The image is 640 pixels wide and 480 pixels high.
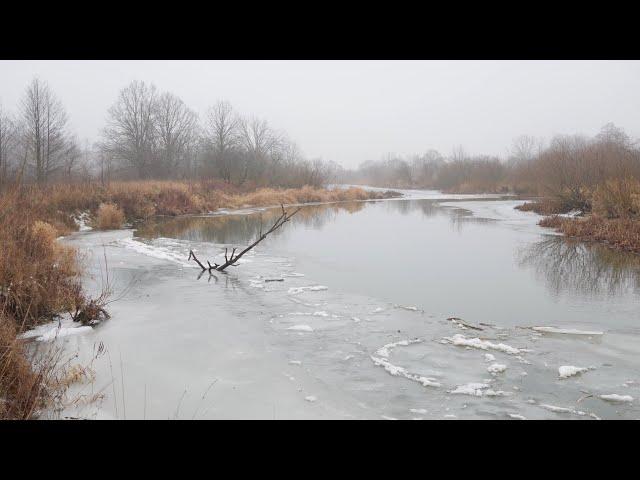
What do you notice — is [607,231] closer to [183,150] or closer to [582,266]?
[582,266]

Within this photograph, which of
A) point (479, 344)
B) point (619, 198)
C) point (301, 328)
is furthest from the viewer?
point (619, 198)

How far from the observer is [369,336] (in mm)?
6355

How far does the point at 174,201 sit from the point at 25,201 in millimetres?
18619

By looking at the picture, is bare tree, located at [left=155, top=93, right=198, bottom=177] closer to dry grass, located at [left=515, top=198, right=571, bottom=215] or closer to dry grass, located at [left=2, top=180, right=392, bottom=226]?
dry grass, located at [left=2, top=180, right=392, bottom=226]

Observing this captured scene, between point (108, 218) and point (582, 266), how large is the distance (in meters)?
16.7

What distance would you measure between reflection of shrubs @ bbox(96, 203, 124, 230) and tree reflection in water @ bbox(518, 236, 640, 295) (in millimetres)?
15240

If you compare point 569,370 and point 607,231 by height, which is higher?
point 607,231

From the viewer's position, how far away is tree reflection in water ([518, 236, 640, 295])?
29.9 ft

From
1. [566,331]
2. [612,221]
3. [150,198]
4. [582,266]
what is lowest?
[566,331]

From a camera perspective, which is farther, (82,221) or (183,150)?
(183,150)

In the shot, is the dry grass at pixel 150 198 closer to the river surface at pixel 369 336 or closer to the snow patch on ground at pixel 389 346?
the river surface at pixel 369 336

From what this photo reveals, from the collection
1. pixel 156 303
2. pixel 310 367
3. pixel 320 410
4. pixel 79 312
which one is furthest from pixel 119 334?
pixel 320 410

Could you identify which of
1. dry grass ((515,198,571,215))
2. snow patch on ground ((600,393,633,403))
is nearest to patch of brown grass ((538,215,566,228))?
dry grass ((515,198,571,215))

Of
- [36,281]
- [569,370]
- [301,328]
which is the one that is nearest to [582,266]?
[569,370]
